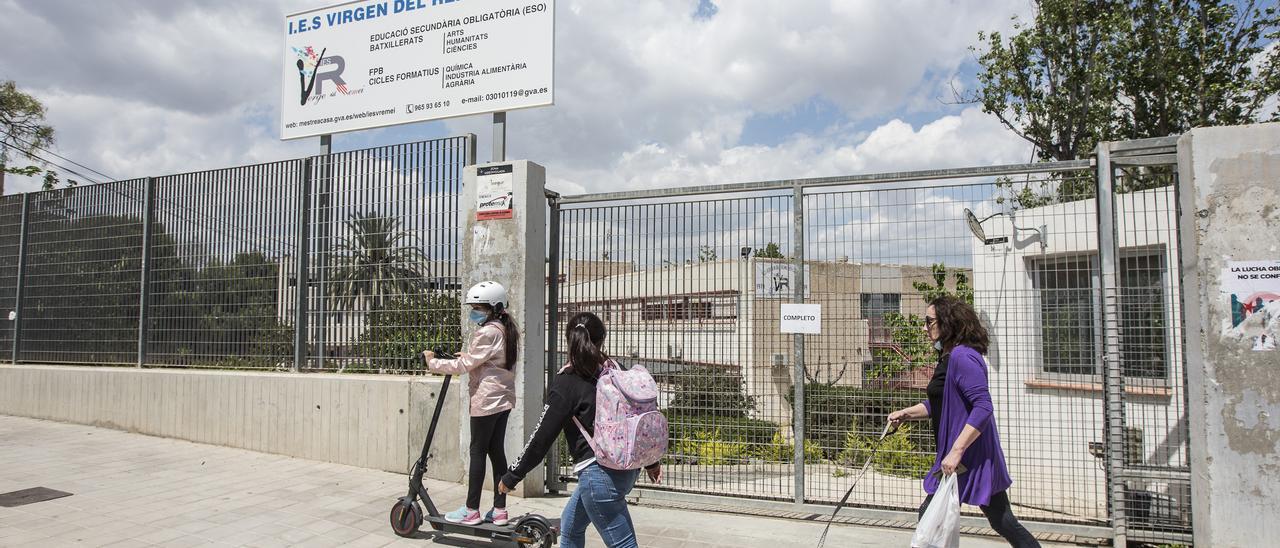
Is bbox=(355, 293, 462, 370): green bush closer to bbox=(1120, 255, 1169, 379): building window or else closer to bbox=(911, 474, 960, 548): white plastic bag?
bbox=(911, 474, 960, 548): white plastic bag

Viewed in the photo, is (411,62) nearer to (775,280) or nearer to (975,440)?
(775,280)

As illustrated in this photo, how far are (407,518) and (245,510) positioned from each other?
1.65 m

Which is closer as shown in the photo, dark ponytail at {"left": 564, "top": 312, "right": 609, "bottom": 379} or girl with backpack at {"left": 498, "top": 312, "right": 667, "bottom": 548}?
girl with backpack at {"left": 498, "top": 312, "right": 667, "bottom": 548}

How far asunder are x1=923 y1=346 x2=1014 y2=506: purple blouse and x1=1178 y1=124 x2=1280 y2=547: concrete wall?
229 centimetres

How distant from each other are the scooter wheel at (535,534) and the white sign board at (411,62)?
3910mm

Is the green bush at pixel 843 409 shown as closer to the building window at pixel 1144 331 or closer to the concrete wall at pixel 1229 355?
the building window at pixel 1144 331

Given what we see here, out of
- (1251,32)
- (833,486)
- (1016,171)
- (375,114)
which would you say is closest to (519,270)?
(375,114)

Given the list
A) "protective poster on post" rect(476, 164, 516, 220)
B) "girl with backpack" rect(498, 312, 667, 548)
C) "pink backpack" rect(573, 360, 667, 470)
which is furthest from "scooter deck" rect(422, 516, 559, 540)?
"protective poster on post" rect(476, 164, 516, 220)

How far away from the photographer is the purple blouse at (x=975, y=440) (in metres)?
3.61

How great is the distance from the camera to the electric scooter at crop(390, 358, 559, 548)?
4.69 meters

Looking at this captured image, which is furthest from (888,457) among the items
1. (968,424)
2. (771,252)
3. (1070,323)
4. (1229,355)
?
(968,424)

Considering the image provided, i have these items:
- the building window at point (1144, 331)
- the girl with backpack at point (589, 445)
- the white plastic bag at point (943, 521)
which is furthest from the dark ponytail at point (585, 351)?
the building window at point (1144, 331)

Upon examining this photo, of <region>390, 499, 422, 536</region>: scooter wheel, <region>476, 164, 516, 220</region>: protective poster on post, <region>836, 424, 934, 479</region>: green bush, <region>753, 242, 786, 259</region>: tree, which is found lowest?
<region>390, 499, 422, 536</region>: scooter wheel

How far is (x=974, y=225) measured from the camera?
17.8 ft
